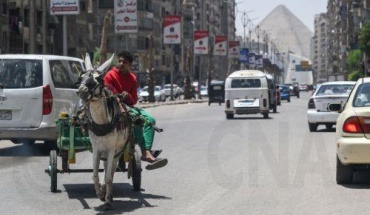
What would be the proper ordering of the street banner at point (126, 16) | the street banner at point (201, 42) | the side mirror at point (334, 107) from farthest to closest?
the street banner at point (201, 42) < the street banner at point (126, 16) < the side mirror at point (334, 107)

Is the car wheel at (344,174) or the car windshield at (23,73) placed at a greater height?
the car windshield at (23,73)

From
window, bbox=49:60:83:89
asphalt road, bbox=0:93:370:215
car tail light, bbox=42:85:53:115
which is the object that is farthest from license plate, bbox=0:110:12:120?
window, bbox=49:60:83:89

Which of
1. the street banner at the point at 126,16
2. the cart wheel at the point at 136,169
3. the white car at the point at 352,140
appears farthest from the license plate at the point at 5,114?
the street banner at the point at 126,16

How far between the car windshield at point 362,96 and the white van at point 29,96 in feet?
20.7

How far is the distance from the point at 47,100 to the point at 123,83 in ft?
21.2

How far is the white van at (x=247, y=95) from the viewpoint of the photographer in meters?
43.4

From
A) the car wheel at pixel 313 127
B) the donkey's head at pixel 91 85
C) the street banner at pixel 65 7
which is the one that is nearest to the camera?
the donkey's head at pixel 91 85

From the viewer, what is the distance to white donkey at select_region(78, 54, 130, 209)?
445 inches

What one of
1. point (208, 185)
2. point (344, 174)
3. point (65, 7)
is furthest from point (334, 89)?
point (208, 185)

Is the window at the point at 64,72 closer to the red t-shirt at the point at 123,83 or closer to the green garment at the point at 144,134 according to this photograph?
the red t-shirt at the point at 123,83

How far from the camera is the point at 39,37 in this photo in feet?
270

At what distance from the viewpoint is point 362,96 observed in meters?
14.4

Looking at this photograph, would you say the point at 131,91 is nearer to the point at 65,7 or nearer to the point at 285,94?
the point at 65,7

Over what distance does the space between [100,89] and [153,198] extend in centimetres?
200
